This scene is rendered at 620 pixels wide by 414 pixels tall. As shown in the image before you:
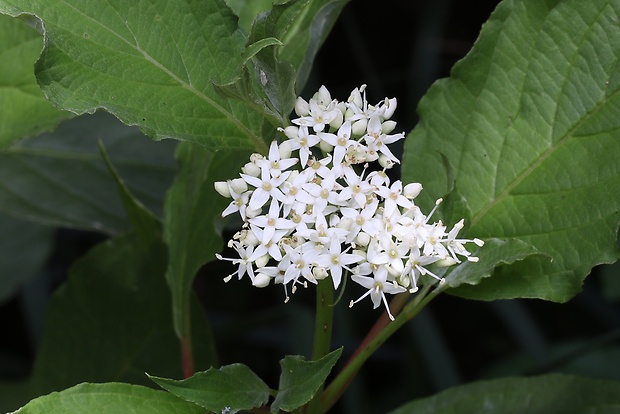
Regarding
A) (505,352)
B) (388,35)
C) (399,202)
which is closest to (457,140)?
(399,202)

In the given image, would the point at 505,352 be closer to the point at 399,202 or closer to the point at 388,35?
the point at 388,35

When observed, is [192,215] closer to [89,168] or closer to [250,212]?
[250,212]

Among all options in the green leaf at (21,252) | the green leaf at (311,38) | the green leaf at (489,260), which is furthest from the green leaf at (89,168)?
the green leaf at (489,260)

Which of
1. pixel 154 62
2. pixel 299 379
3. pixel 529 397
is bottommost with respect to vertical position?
pixel 529 397

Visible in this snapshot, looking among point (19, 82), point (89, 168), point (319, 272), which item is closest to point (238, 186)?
point (319, 272)

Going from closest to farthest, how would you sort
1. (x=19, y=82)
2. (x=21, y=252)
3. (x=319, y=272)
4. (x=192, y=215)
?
(x=319, y=272) → (x=192, y=215) → (x=19, y=82) → (x=21, y=252)
